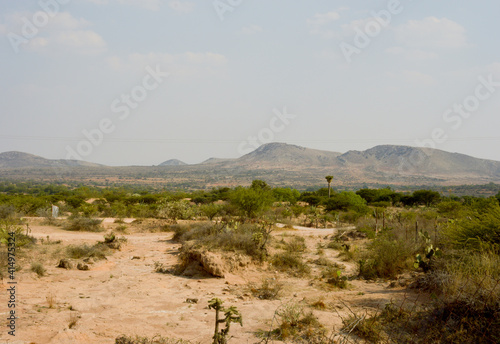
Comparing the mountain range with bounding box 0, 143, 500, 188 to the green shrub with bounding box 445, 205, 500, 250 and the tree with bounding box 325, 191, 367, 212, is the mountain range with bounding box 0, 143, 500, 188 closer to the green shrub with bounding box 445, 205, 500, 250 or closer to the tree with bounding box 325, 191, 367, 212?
the tree with bounding box 325, 191, 367, 212

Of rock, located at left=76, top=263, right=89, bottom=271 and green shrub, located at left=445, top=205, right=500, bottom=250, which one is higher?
green shrub, located at left=445, top=205, right=500, bottom=250

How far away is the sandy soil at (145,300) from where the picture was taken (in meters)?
6.23

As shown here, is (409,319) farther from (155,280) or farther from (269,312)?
(155,280)

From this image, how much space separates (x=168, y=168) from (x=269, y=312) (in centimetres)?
14866

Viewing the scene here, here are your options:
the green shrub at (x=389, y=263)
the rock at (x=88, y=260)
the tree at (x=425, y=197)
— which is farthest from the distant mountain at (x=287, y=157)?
the green shrub at (x=389, y=263)

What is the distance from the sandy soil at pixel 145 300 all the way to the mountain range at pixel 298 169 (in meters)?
99.8

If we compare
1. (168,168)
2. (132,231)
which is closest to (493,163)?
(168,168)

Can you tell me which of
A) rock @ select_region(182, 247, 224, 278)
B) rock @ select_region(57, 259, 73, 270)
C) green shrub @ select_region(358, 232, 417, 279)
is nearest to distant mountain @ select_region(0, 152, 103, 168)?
rock @ select_region(57, 259, 73, 270)

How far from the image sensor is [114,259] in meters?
13.2

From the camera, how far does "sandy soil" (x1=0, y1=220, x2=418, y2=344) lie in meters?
6.23

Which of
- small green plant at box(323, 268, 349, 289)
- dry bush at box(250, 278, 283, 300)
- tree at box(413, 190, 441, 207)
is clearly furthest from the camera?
tree at box(413, 190, 441, 207)

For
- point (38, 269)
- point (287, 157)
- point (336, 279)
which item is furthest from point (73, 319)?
point (287, 157)

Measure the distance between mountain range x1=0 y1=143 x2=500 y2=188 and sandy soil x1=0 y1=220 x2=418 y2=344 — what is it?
99834 millimetres

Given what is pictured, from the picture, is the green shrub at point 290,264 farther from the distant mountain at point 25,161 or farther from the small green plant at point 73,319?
the distant mountain at point 25,161
